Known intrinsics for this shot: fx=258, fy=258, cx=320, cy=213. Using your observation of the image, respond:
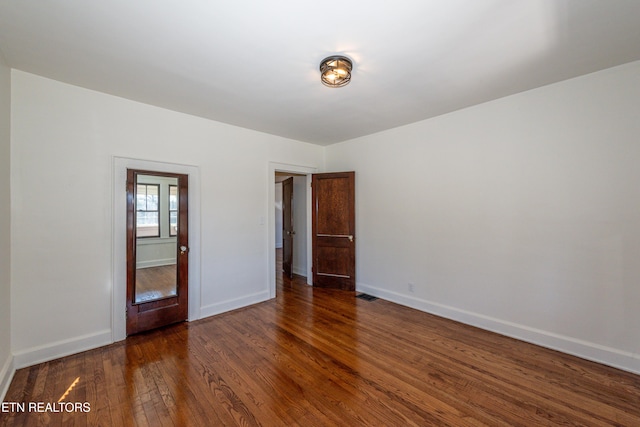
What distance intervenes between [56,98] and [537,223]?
16.5ft

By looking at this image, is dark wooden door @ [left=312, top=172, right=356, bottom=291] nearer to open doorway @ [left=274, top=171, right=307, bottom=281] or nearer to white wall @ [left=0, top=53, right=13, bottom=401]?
open doorway @ [left=274, top=171, right=307, bottom=281]

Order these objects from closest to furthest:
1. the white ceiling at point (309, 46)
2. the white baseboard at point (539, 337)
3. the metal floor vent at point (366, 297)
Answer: the white ceiling at point (309, 46)
the white baseboard at point (539, 337)
the metal floor vent at point (366, 297)

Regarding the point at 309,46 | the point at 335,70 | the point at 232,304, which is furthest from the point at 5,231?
the point at 335,70

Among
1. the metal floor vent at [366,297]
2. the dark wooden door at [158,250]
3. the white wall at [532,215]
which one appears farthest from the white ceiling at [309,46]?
the metal floor vent at [366,297]

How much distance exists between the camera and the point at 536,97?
271 cm

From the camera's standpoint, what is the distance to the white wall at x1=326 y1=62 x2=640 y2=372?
2.31 meters

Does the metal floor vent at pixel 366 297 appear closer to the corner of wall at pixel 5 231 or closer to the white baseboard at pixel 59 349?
the white baseboard at pixel 59 349

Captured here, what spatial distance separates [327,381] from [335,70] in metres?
2.60

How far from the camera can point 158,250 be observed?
3.10 m

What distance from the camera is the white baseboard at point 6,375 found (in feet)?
6.39

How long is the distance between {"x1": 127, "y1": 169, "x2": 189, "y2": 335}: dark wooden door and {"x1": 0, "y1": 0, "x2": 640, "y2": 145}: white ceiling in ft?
3.26

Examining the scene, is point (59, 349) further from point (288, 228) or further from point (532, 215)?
point (532, 215)

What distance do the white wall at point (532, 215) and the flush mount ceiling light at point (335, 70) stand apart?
186 cm

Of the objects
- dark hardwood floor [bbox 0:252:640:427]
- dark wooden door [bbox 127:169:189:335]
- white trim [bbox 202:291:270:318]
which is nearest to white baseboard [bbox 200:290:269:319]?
white trim [bbox 202:291:270:318]
